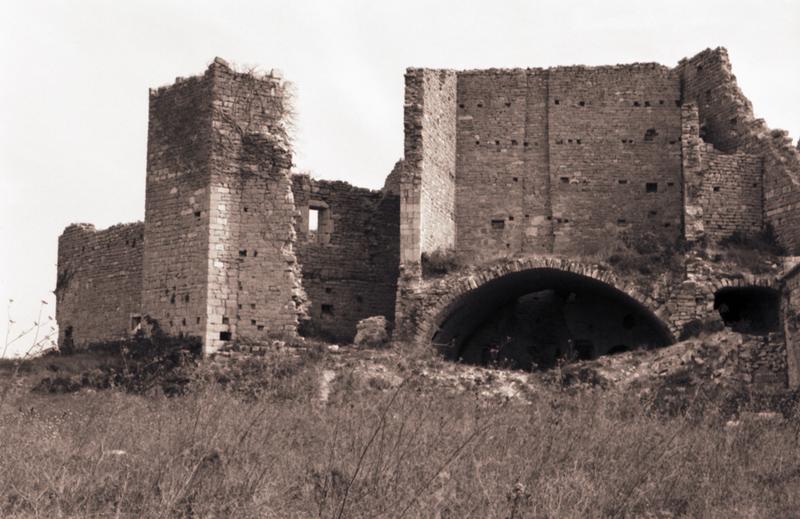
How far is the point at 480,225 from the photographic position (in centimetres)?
2655

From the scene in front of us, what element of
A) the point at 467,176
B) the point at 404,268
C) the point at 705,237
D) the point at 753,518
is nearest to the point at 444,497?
the point at 753,518

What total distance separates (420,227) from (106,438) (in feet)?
43.2

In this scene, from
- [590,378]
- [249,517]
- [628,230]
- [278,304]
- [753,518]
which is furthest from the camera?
[628,230]

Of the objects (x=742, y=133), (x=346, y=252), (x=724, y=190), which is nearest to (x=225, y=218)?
(x=346, y=252)

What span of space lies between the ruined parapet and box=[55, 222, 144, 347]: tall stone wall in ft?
8.94

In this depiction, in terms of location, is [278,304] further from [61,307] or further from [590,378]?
[61,307]

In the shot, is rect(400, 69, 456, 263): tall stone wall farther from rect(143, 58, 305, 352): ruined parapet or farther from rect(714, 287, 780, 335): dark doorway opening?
rect(714, 287, 780, 335): dark doorway opening

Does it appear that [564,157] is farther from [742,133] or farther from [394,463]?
[394,463]

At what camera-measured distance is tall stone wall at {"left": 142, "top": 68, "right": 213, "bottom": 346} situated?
71.4 ft

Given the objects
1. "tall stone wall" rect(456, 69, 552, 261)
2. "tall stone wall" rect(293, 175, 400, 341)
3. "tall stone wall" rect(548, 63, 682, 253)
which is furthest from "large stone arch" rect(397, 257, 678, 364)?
"tall stone wall" rect(548, 63, 682, 253)

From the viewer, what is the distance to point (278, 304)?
71.8ft

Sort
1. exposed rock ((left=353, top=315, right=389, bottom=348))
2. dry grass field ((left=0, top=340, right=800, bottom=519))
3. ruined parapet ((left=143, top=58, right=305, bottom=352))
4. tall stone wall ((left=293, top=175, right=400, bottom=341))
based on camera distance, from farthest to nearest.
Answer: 1. tall stone wall ((left=293, top=175, right=400, bottom=341))
2. exposed rock ((left=353, top=315, right=389, bottom=348))
3. ruined parapet ((left=143, top=58, right=305, bottom=352))
4. dry grass field ((left=0, top=340, right=800, bottom=519))

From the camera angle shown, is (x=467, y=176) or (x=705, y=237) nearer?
(x=705, y=237)

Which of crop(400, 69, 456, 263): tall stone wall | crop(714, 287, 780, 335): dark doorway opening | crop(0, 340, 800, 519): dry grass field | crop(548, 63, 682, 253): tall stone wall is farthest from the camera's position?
crop(548, 63, 682, 253): tall stone wall
